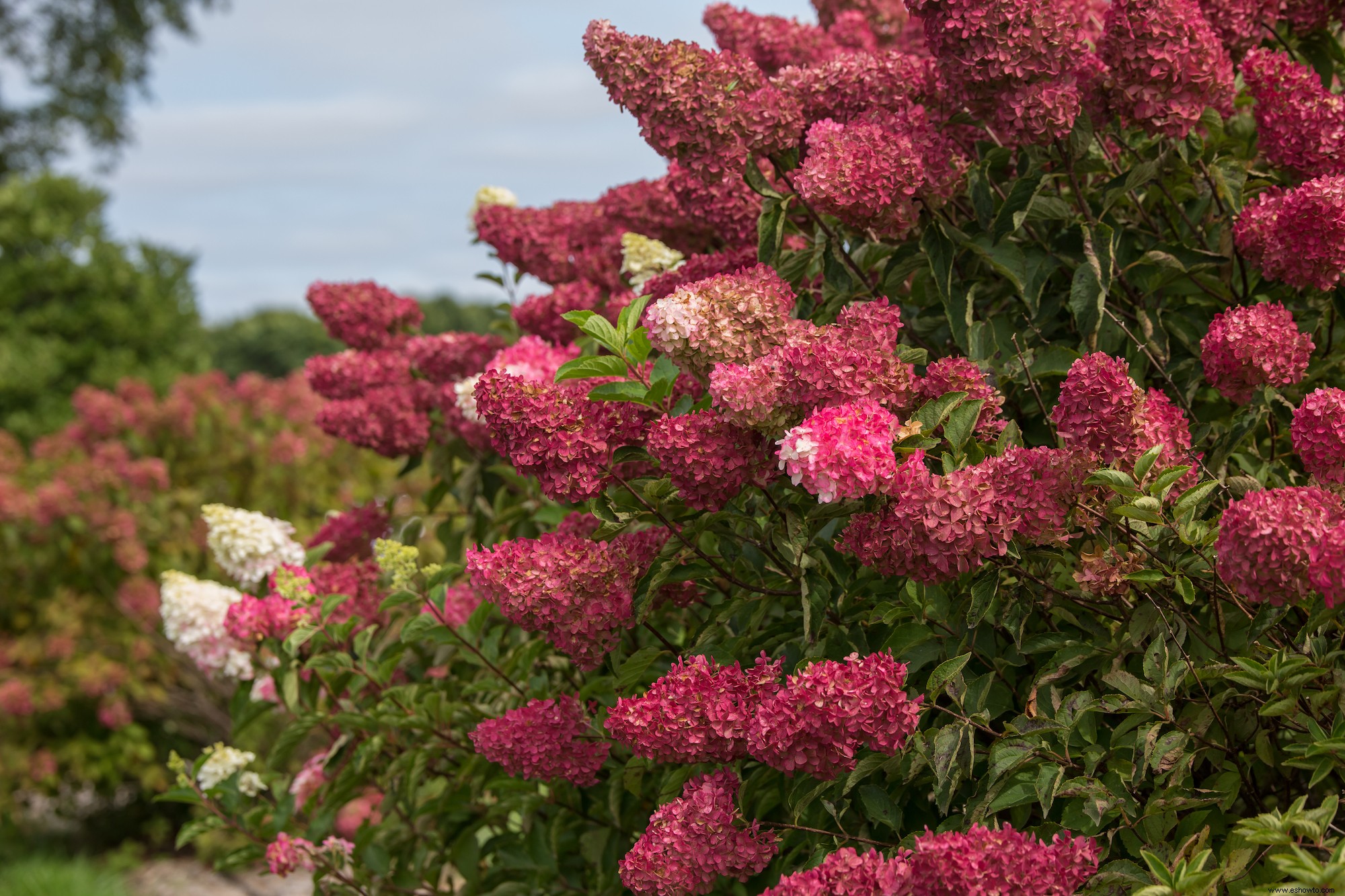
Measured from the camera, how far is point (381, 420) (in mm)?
3150

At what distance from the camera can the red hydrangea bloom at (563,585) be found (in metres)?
1.84

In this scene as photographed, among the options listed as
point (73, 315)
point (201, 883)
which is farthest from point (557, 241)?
point (73, 315)

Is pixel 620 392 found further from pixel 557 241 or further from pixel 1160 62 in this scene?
pixel 557 241

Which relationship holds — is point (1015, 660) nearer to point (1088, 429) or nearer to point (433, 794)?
point (1088, 429)

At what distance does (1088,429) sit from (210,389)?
725 cm

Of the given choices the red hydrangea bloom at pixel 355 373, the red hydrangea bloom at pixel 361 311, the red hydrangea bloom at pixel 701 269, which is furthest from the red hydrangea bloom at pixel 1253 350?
the red hydrangea bloom at pixel 361 311

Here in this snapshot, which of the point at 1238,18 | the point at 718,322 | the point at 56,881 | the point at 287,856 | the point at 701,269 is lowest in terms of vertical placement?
the point at 56,881

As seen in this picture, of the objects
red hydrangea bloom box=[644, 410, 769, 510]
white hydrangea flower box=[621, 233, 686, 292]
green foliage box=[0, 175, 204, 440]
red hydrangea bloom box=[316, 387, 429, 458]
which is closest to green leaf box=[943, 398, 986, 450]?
red hydrangea bloom box=[644, 410, 769, 510]

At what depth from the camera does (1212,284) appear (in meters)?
2.17

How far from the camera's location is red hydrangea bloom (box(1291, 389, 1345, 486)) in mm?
1684

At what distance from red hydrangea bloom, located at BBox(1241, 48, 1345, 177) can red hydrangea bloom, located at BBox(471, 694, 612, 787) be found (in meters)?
1.66

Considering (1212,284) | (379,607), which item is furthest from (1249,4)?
(379,607)

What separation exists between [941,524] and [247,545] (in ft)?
7.32

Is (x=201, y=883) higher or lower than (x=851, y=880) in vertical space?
lower
